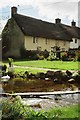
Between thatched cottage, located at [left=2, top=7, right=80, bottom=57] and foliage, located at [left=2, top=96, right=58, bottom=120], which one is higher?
thatched cottage, located at [left=2, top=7, right=80, bottom=57]

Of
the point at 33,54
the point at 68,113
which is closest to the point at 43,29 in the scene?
the point at 33,54

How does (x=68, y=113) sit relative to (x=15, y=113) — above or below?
below

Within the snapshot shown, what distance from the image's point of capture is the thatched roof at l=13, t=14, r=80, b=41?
153 ft

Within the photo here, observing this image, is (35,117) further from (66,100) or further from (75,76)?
(75,76)

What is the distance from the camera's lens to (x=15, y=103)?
7.18m

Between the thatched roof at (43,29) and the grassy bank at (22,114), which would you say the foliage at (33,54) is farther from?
the grassy bank at (22,114)

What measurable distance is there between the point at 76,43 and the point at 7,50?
17807mm

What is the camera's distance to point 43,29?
1988 inches

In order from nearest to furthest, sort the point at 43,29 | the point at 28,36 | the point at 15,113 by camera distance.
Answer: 1. the point at 15,113
2. the point at 28,36
3. the point at 43,29

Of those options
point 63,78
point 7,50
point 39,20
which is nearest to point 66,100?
point 63,78

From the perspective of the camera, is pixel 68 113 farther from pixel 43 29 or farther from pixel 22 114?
pixel 43 29

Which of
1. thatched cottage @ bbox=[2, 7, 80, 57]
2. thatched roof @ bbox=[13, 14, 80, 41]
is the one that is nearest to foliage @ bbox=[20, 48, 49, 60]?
thatched cottage @ bbox=[2, 7, 80, 57]

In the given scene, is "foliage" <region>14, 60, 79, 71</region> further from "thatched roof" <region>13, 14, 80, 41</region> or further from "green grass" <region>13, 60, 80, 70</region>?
"thatched roof" <region>13, 14, 80, 41</region>

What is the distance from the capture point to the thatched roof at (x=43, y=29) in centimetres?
4656
